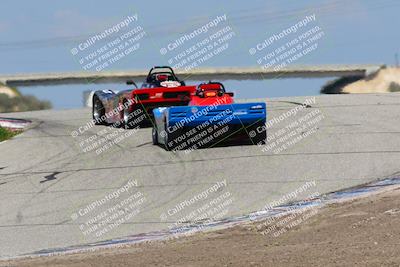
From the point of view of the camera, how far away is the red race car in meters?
18.1

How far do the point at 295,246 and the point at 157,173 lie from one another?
19.9 feet

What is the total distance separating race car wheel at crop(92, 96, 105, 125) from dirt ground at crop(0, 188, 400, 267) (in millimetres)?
11697

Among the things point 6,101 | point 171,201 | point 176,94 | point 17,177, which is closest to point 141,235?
point 171,201

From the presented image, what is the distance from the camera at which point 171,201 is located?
37.8 ft

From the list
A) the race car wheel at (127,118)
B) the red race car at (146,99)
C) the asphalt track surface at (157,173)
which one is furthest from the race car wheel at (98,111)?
the race car wheel at (127,118)

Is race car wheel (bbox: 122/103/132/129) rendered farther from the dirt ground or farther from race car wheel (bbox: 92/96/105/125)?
the dirt ground

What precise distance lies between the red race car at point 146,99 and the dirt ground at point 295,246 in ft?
29.1

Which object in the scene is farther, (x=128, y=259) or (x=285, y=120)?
(x=285, y=120)

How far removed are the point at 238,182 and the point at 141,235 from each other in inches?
113

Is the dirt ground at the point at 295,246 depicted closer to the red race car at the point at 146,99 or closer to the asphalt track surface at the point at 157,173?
the asphalt track surface at the point at 157,173

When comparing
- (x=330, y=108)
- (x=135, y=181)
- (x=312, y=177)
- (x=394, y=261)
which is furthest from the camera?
(x=330, y=108)

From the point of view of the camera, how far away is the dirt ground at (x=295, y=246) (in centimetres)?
703

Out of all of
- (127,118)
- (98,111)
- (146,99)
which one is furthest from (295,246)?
(98,111)

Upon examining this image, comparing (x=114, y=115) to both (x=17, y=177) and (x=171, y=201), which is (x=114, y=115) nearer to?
(x=17, y=177)
